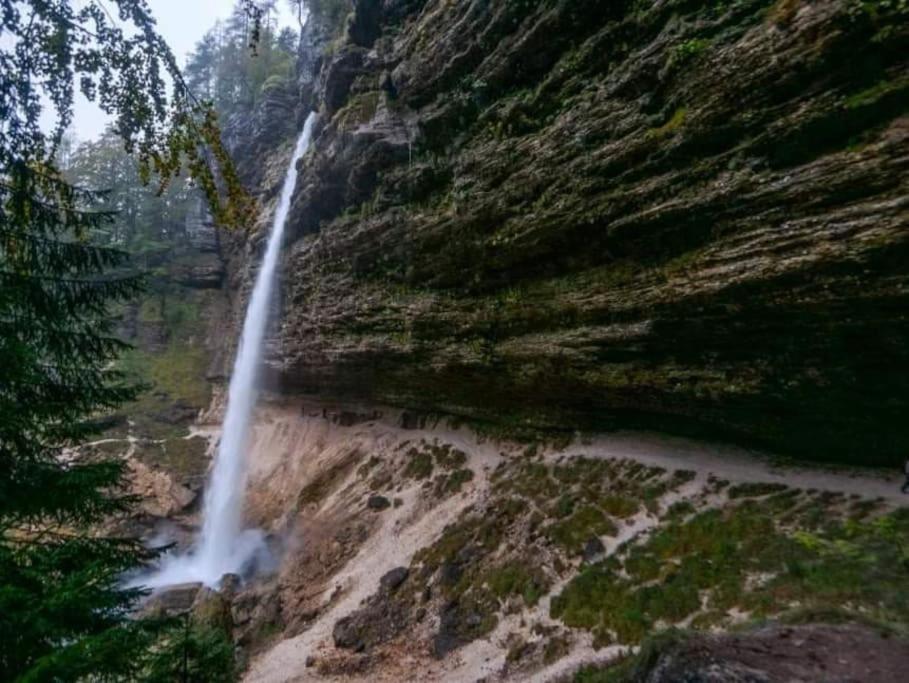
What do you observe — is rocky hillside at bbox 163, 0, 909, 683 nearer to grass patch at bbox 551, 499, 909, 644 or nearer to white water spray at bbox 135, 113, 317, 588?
grass patch at bbox 551, 499, 909, 644

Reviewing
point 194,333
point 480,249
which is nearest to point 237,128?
point 194,333

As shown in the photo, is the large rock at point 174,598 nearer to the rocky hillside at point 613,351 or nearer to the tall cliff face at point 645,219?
the rocky hillside at point 613,351

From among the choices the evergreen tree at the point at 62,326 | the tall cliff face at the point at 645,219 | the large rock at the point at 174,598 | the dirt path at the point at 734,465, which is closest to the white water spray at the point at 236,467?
the large rock at the point at 174,598

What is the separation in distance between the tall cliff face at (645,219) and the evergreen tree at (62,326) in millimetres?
7938

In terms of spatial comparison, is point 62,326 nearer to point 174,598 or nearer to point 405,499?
point 405,499

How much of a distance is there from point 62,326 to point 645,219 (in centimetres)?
955

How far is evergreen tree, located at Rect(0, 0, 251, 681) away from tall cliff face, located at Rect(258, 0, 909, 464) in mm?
7938

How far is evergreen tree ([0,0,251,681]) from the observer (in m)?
3.50

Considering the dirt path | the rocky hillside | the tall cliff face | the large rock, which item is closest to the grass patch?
the rocky hillside

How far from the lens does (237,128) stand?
1515 inches

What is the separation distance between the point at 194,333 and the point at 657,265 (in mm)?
33816

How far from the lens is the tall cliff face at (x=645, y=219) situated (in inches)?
281

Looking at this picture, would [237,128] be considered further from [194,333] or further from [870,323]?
[870,323]

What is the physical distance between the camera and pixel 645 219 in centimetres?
962
